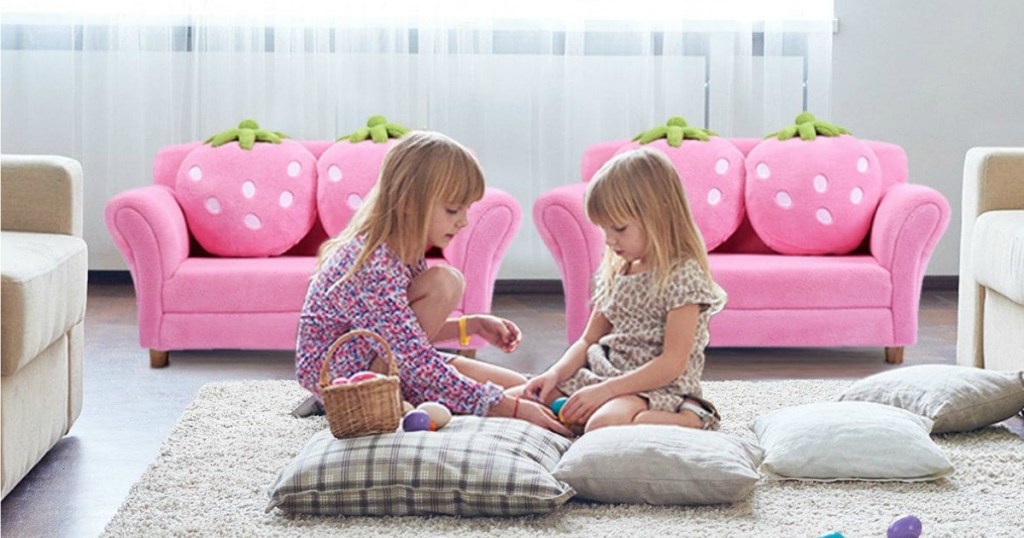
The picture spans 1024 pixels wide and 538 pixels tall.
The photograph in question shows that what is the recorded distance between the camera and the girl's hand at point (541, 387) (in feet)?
10.3

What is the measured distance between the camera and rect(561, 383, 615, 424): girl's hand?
118 inches

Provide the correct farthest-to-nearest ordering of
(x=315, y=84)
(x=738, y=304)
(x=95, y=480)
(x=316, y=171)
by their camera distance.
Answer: (x=315, y=84), (x=316, y=171), (x=738, y=304), (x=95, y=480)

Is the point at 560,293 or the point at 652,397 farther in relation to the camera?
the point at 560,293

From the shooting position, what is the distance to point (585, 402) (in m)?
3.01

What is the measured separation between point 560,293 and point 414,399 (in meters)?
2.86

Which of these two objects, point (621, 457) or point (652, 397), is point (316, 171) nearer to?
point (652, 397)

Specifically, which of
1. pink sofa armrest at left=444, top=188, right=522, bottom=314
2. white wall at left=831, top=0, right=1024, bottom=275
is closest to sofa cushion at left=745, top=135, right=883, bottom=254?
pink sofa armrest at left=444, top=188, right=522, bottom=314

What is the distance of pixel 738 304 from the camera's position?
419 cm

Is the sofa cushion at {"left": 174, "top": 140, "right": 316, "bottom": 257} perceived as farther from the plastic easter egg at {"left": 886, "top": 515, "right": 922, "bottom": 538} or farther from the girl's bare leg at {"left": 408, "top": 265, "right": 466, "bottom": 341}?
the plastic easter egg at {"left": 886, "top": 515, "right": 922, "bottom": 538}

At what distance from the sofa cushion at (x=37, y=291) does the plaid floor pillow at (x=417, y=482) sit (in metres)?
0.56

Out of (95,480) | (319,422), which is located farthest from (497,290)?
(95,480)

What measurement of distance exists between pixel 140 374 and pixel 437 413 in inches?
62.4

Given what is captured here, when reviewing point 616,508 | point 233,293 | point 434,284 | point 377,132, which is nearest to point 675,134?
point 377,132

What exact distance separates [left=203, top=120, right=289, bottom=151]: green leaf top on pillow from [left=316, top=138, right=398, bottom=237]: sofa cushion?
0.78 ft
